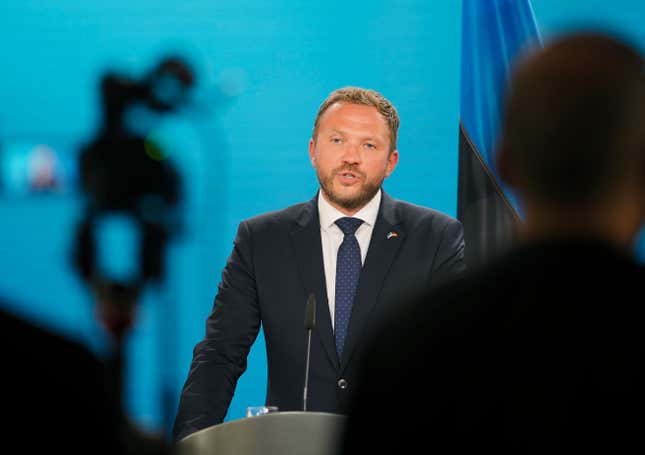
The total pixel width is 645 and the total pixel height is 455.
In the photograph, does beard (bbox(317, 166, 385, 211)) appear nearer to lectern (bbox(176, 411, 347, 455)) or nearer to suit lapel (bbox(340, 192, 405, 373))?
suit lapel (bbox(340, 192, 405, 373))

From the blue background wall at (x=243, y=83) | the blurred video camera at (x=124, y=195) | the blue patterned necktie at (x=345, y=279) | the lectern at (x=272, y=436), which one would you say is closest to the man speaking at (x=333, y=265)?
the blue patterned necktie at (x=345, y=279)

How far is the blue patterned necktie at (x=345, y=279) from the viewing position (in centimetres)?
271

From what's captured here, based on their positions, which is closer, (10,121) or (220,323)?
(220,323)

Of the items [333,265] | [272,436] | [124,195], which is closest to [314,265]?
[333,265]

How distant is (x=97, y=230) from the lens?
0.99 metres

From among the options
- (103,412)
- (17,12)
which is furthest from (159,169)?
(17,12)

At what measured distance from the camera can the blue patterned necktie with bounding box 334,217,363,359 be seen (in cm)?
271

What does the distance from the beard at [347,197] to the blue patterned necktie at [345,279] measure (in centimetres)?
6

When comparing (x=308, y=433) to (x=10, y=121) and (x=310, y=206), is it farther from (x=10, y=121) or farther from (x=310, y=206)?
(x=10, y=121)

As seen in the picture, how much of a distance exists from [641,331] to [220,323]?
185cm

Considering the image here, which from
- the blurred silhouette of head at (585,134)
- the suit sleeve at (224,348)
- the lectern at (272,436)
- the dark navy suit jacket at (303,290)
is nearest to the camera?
the blurred silhouette of head at (585,134)

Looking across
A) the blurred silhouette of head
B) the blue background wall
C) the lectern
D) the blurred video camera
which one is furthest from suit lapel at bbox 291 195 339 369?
the blurred silhouette of head

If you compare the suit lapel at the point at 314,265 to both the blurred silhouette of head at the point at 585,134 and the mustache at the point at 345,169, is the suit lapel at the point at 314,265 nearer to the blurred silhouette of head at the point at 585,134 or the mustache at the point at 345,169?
the mustache at the point at 345,169

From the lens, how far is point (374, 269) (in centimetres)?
274
